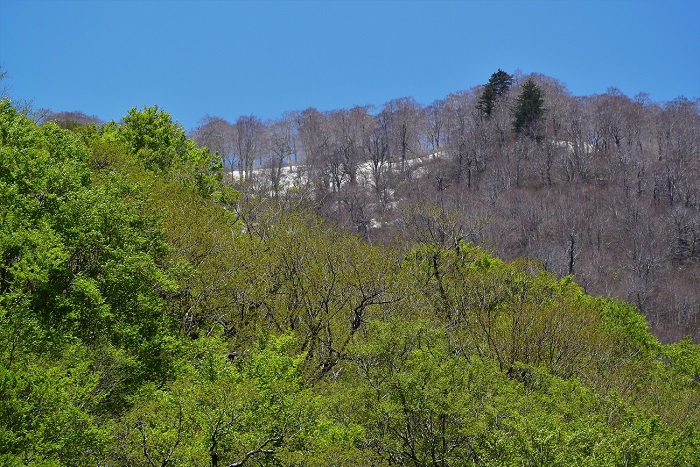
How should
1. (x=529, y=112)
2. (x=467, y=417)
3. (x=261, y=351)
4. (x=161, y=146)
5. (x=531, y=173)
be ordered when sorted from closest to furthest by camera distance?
1. (x=467, y=417)
2. (x=261, y=351)
3. (x=161, y=146)
4. (x=531, y=173)
5. (x=529, y=112)

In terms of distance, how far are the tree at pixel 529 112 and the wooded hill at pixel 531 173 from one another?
0.22 meters

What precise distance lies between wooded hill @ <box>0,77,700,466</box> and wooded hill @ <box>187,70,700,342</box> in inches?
1408

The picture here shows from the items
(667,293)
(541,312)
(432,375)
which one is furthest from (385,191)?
(432,375)

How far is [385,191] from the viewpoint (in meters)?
91.2

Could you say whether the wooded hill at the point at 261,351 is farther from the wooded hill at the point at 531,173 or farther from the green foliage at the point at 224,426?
the wooded hill at the point at 531,173

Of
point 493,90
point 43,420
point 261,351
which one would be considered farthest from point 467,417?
point 493,90

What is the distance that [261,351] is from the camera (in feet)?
62.1

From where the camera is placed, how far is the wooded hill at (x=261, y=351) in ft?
49.1

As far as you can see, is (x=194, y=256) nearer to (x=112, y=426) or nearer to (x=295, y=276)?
(x=295, y=276)

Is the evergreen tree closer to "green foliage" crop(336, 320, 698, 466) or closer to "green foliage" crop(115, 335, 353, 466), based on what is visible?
"green foliage" crop(336, 320, 698, 466)

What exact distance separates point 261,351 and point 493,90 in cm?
9553

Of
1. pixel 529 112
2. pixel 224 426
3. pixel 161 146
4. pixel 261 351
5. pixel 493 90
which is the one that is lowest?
pixel 224 426

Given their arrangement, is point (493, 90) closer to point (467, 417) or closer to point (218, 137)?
point (218, 137)

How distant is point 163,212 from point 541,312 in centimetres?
1655
